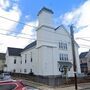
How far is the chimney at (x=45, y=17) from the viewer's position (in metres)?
39.9

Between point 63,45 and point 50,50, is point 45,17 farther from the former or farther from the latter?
point 63,45

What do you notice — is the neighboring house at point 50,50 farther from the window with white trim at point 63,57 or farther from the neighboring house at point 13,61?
the neighboring house at point 13,61

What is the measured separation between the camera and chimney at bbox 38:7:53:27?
39859mm

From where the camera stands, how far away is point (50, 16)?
133ft

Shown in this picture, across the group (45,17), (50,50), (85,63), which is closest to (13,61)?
A: (50,50)

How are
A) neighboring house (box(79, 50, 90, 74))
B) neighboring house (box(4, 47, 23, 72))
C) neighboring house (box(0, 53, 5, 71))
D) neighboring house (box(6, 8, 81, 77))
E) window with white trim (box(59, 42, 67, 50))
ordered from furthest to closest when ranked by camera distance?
1. neighboring house (box(0, 53, 5, 71))
2. neighboring house (box(79, 50, 90, 74))
3. neighboring house (box(4, 47, 23, 72))
4. window with white trim (box(59, 42, 67, 50))
5. neighboring house (box(6, 8, 81, 77))

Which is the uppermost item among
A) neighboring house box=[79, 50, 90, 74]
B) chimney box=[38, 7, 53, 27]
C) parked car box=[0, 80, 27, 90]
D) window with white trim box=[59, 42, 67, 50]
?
chimney box=[38, 7, 53, 27]

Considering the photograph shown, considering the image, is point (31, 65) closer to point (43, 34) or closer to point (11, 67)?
point (43, 34)

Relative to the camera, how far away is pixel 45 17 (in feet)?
131

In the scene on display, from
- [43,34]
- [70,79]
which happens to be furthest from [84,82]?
[43,34]

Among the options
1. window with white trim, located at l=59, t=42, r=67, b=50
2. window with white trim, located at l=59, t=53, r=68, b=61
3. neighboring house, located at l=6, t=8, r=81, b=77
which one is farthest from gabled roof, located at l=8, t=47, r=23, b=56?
window with white trim, located at l=59, t=53, r=68, b=61

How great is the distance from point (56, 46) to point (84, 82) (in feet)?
40.3

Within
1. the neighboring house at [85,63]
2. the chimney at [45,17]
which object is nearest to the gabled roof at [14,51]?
the chimney at [45,17]

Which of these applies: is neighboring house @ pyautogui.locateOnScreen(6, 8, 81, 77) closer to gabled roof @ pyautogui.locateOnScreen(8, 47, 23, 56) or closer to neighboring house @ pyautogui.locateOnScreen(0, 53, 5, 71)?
gabled roof @ pyautogui.locateOnScreen(8, 47, 23, 56)
